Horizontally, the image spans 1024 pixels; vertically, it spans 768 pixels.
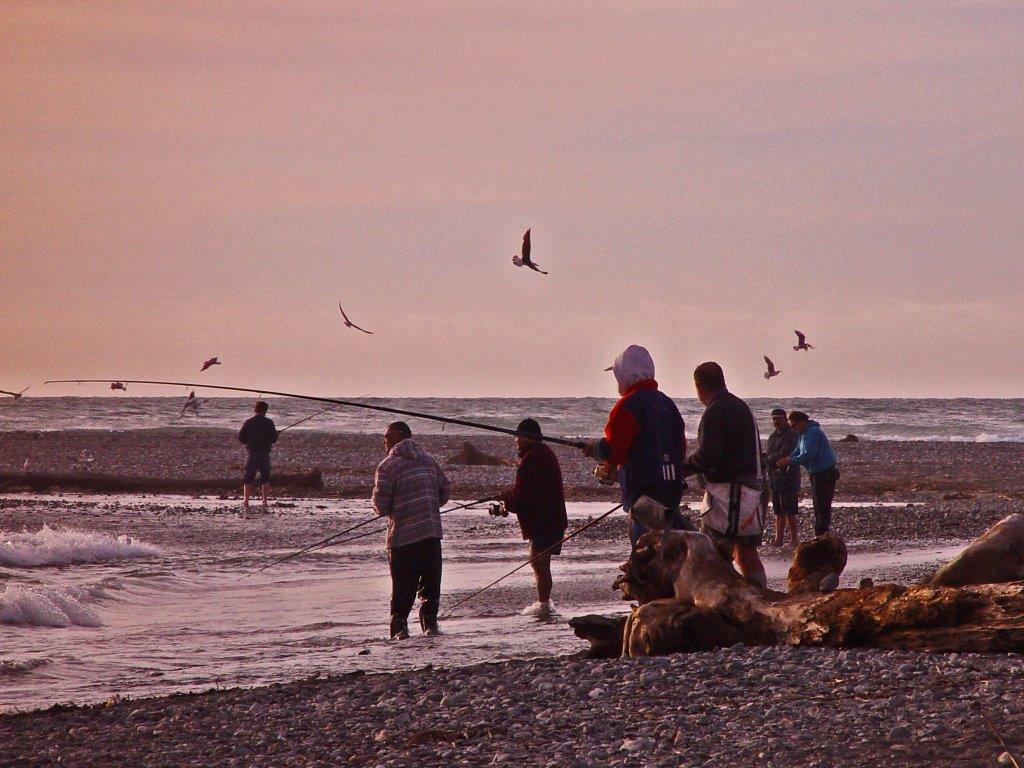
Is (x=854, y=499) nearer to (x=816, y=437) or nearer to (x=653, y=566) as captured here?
(x=816, y=437)

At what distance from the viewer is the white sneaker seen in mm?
12000

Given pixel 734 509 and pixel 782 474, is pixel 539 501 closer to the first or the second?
pixel 734 509

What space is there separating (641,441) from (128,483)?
909 inches

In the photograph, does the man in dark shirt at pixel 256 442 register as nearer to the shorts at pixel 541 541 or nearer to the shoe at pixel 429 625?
the shorts at pixel 541 541

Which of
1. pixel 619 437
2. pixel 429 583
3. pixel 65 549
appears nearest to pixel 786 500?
pixel 429 583

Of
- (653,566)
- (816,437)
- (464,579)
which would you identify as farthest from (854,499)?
(653,566)

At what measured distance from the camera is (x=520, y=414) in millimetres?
85812

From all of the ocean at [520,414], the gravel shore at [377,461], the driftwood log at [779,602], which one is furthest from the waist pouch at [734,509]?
the ocean at [520,414]

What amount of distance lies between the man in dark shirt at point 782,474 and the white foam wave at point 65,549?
8306 millimetres

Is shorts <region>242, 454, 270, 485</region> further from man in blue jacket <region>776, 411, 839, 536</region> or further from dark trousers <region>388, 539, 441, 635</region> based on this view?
dark trousers <region>388, 539, 441, 635</region>

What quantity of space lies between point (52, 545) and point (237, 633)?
21.0 feet

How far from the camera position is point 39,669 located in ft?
32.7

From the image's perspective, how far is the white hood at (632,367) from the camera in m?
8.62

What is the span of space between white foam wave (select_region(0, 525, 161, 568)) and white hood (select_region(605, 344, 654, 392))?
1014 cm
